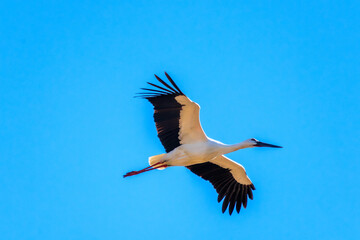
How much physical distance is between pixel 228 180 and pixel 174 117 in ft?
7.87

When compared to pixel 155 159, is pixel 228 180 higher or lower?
lower

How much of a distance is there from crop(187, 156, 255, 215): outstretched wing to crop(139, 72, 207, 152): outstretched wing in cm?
118

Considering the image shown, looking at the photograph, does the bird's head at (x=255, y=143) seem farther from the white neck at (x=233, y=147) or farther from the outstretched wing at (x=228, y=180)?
the outstretched wing at (x=228, y=180)

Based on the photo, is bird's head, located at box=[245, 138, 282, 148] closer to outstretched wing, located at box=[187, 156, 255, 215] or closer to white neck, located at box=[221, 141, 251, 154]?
white neck, located at box=[221, 141, 251, 154]

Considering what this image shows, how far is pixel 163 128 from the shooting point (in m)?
11.7

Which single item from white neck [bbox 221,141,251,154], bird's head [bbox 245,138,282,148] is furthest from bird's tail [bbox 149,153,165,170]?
bird's head [bbox 245,138,282,148]

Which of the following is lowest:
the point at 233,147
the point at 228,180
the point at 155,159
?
the point at 228,180

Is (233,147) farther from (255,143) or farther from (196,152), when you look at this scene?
(196,152)

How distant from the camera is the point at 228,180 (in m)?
13.0

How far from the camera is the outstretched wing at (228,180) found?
42.2 ft

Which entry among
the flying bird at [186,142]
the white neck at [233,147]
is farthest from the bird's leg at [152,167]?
the white neck at [233,147]

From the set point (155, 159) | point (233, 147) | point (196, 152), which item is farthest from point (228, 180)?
point (155, 159)

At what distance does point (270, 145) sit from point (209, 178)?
1.71 m

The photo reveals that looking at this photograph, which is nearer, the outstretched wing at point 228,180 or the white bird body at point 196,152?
the white bird body at point 196,152
